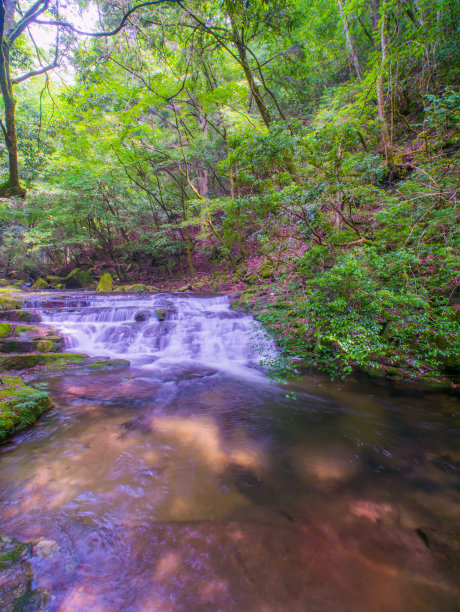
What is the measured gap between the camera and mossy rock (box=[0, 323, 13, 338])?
23.0 feet

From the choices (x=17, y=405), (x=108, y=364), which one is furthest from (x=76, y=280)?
(x=17, y=405)

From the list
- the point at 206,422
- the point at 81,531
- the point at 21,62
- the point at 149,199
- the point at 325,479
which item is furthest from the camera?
the point at 149,199

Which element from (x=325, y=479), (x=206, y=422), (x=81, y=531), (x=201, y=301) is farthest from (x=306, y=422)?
(x=201, y=301)

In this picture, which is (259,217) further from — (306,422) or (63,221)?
(63,221)

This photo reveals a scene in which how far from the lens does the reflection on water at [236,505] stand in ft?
5.47

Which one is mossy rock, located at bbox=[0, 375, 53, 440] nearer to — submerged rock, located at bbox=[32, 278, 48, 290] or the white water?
the white water

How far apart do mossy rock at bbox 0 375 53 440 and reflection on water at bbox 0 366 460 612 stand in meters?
0.20

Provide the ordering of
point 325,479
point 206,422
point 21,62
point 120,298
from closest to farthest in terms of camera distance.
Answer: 1. point 325,479
2. point 206,422
3. point 21,62
4. point 120,298

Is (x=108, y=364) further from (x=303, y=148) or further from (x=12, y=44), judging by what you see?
(x=303, y=148)

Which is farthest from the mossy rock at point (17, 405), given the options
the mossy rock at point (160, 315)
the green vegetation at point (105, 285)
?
the green vegetation at point (105, 285)

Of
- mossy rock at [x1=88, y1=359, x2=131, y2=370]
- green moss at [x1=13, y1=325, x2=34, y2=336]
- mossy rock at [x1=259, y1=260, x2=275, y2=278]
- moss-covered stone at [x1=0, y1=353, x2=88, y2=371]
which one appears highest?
mossy rock at [x1=259, y1=260, x2=275, y2=278]

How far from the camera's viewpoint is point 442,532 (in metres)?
2.06

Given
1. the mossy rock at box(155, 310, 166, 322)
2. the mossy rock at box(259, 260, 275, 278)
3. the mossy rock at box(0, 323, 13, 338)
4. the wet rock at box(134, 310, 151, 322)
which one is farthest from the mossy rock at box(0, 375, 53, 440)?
the mossy rock at box(259, 260, 275, 278)

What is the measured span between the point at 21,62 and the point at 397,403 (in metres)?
11.1
